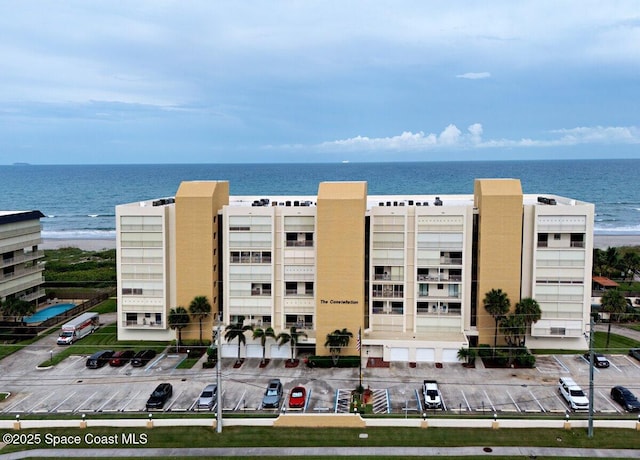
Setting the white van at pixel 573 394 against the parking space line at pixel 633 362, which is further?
the parking space line at pixel 633 362

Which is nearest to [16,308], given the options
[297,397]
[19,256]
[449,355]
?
[19,256]

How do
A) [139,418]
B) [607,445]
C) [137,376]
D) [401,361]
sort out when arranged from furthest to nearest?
[401,361] → [137,376] → [139,418] → [607,445]

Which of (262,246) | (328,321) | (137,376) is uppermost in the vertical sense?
(262,246)

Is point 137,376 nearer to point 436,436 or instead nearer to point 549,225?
point 436,436

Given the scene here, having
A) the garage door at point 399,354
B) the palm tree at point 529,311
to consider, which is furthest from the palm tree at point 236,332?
the palm tree at point 529,311

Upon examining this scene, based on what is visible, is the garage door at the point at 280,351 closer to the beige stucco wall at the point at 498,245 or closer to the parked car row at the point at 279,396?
the parked car row at the point at 279,396

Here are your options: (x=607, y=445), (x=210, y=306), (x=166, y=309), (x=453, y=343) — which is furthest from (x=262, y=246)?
(x=607, y=445)
